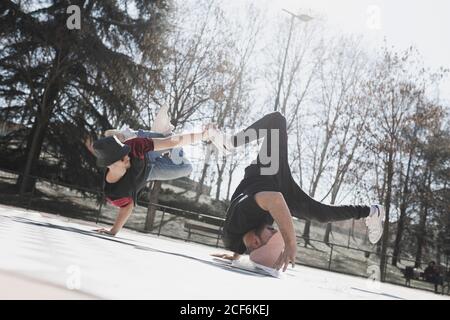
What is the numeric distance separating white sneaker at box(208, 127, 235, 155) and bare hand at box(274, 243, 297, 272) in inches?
30.8

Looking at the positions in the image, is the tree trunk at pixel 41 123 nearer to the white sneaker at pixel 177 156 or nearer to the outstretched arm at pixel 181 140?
the white sneaker at pixel 177 156

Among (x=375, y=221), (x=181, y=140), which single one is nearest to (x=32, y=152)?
(x=181, y=140)

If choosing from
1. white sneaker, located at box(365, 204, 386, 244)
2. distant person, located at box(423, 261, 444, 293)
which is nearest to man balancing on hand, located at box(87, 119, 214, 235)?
white sneaker, located at box(365, 204, 386, 244)

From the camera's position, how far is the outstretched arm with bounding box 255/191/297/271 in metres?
2.60

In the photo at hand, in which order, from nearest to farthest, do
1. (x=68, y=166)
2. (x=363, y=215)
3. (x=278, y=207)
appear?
(x=278, y=207) < (x=363, y=215) < (x=68, y=166)

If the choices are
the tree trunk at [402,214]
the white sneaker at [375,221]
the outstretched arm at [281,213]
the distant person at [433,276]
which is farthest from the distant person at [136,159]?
the tree trunk at [402,214]

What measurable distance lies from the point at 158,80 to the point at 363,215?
1487cm

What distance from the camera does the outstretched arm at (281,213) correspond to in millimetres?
2598

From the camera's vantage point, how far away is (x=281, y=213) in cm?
260

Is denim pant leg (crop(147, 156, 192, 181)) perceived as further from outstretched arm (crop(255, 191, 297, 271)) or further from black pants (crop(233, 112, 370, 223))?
outstretched arm (crop(255, 191, 297, 271))

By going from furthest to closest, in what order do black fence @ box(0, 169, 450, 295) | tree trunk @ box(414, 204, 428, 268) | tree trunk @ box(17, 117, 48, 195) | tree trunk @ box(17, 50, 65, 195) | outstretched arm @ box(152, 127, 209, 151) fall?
tree trunk @ box(414, 204, 428, 268) → tree trunk @ box(17, 50, 65, 195) → black fence @ box(0, 169, 450, 295) → tree trunk @ box(17, 117, 48, 195) → outstretched arm @ box(152, 127, 209, 151)

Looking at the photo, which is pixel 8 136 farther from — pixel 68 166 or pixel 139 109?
pixel 139 109

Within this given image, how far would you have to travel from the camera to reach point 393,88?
2006 cm

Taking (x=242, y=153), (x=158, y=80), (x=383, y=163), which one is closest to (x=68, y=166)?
(x=158, y=80)
